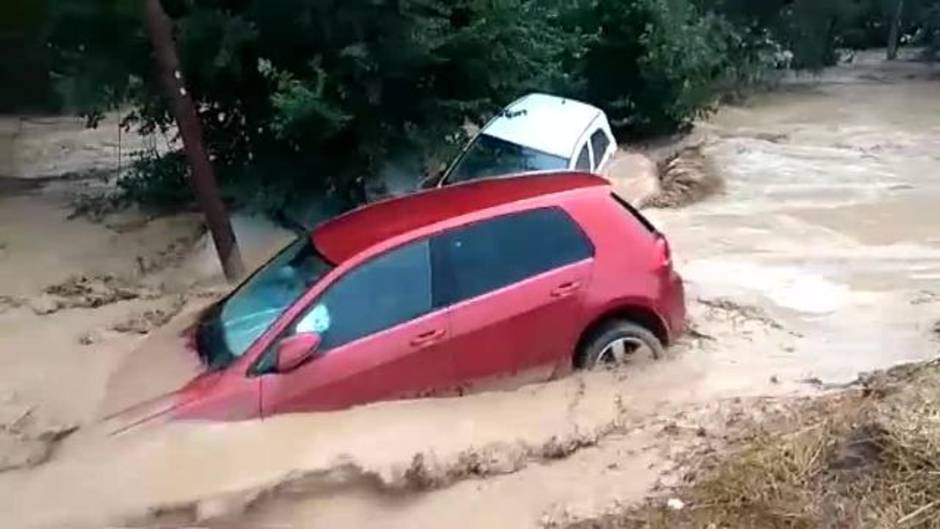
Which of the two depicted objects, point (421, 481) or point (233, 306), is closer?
point (421, 481)

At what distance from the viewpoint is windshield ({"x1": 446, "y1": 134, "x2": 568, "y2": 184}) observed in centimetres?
1209

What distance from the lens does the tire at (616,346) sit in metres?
8.02

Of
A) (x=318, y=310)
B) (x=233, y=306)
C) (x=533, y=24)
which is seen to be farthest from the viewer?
(x=533, y=24)

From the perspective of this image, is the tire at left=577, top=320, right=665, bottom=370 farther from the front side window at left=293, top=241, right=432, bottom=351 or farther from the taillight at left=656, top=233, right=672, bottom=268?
the front side window at left=293, top=241, right=432, bottom=351

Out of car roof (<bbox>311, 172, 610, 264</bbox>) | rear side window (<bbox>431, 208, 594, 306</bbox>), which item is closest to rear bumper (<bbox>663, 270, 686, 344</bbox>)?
rear side window (<bbox>431, 208, 594, 306</bbox>)

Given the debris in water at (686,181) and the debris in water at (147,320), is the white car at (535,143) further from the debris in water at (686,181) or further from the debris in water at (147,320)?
the debris in water at (147,320)

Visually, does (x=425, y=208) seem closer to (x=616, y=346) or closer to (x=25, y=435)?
(x=616, y=346)

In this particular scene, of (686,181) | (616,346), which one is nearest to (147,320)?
(616,346)

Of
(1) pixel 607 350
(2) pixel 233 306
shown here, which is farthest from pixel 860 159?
(2) pixel 233 306

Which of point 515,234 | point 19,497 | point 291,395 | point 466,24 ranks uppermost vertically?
point 466,24

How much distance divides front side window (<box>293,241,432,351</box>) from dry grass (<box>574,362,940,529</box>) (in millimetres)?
1804

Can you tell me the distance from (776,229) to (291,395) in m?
8.32

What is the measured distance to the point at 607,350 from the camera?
8.10m

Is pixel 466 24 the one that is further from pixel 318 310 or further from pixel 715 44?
pixel 715 44
